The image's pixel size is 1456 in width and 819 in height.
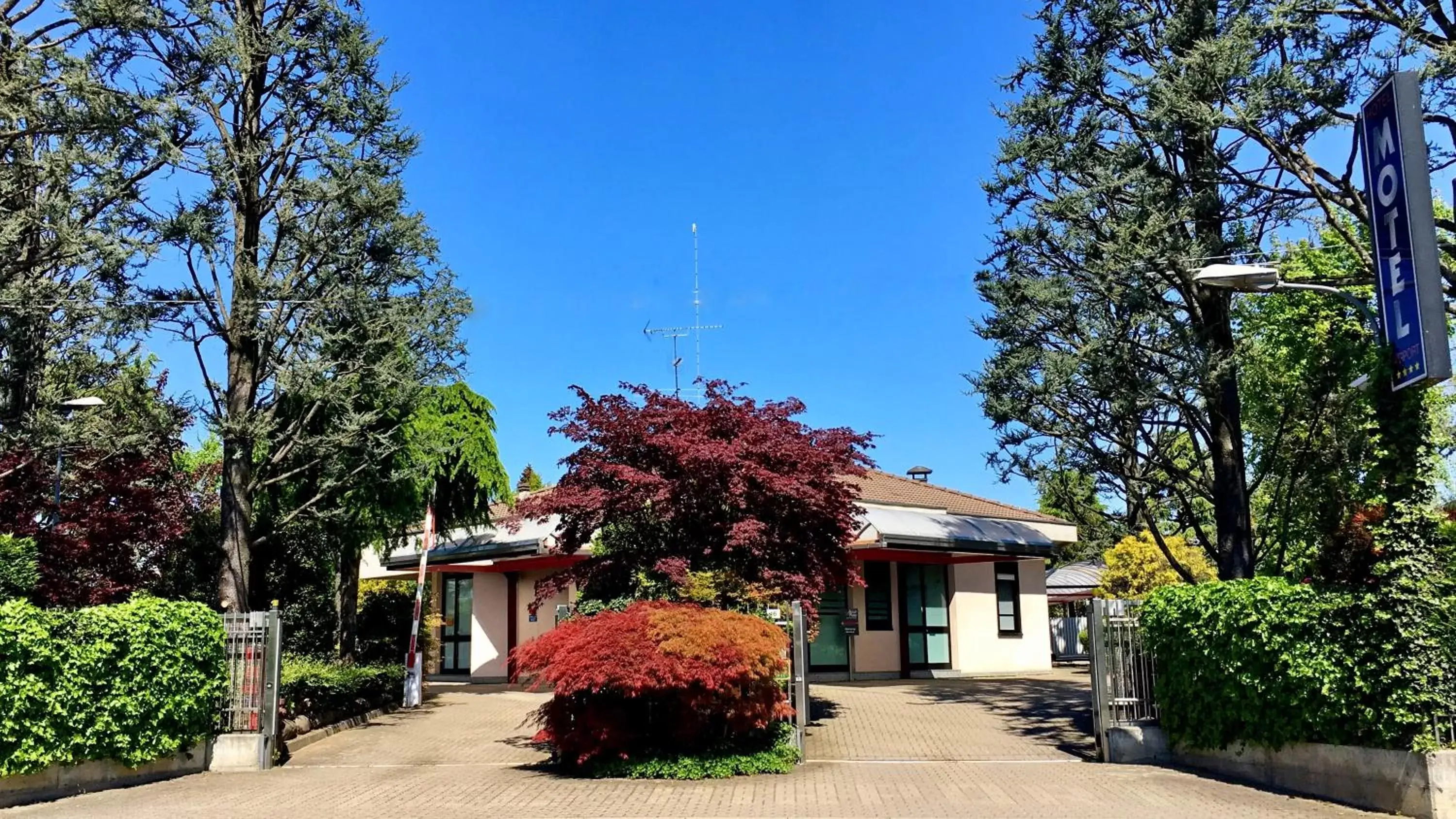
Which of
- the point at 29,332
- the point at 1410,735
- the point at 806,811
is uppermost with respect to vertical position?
the point at 29,332

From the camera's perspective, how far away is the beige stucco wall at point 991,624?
25.2 m

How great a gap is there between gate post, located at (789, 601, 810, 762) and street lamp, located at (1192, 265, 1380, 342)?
5924mm

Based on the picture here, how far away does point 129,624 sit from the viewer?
11828mm

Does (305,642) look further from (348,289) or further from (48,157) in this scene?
(48,157)

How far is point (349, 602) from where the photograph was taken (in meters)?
21.4

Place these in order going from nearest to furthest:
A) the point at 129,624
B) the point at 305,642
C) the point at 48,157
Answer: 1. the point at 129,624
2. the point at 48,157
3. the point at 305,642

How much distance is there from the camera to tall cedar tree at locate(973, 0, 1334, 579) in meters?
15.1

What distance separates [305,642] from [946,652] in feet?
45.7

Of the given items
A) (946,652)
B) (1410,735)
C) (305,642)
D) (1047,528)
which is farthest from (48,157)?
(1047,528)

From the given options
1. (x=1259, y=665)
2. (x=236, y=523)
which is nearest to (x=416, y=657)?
(x=236, y=523)

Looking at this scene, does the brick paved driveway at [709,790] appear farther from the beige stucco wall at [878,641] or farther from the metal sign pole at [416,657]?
the beige stucco wall at [878,641]

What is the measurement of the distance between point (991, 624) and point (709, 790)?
15905mm

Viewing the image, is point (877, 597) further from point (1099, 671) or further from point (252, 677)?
point (252, 677)

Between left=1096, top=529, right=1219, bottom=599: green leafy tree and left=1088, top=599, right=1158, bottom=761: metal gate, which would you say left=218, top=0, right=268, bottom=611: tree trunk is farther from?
left=1096, top=529, right=1219, bottom=599: green leafy tree
